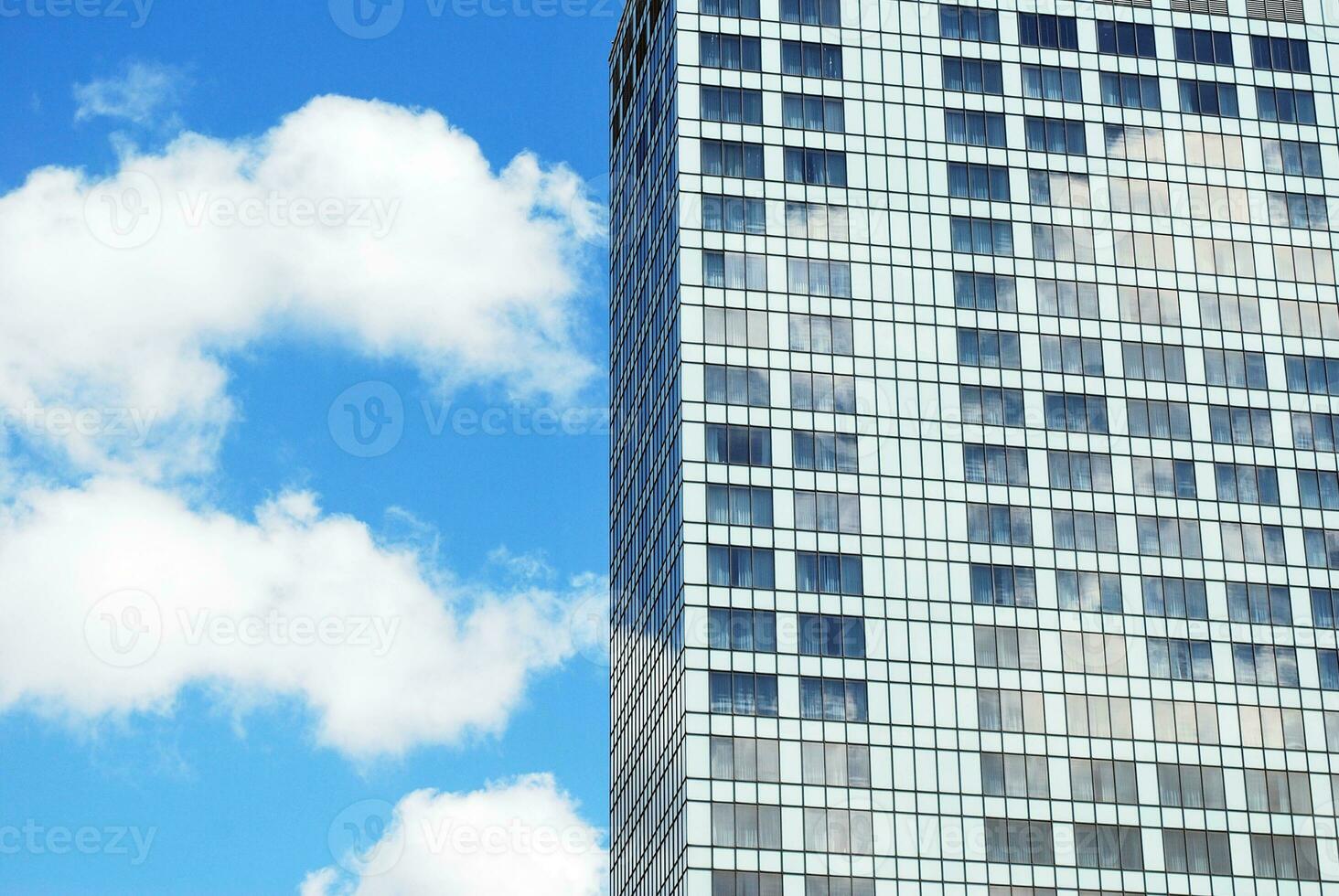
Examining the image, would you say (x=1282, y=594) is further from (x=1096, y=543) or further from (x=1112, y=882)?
(x=1112, y=882)

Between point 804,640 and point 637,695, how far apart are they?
17.3 meters

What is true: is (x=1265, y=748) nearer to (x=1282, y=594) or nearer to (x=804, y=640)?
(x=1282, y=594)

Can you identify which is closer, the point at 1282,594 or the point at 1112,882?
the point at 1112,882

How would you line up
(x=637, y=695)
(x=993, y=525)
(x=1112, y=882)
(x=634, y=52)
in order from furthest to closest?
(x=634, y=52), (x=637, y=695), (x=993, y=525), (x=1112, y=882)

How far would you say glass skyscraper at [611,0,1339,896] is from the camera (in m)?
106

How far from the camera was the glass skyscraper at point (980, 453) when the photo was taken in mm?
105500

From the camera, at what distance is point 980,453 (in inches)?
Answer: 4496

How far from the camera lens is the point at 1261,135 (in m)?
127

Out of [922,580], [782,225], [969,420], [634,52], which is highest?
[634,52]

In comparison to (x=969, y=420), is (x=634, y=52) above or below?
above

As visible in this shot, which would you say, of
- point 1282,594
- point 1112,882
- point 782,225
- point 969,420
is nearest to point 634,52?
point 782,225

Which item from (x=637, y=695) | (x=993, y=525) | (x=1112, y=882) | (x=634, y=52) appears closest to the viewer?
(x=1112, y=882)

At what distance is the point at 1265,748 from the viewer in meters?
110

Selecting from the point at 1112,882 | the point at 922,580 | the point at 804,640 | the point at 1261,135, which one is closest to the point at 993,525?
the point at 922,580
